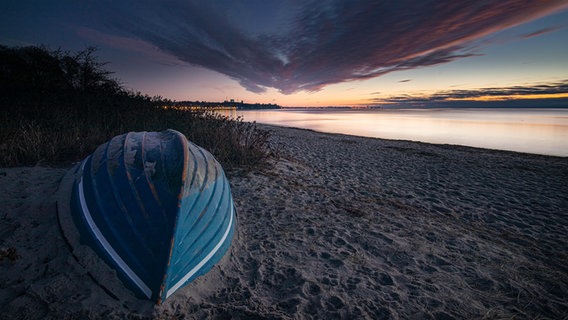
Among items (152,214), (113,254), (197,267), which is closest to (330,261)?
(197,267)

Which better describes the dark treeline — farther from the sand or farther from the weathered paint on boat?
the weathered paint on boat

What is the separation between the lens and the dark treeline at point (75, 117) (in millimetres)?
4805

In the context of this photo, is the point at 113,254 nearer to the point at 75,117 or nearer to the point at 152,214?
the point at 152,214

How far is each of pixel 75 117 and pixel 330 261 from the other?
26.1ft

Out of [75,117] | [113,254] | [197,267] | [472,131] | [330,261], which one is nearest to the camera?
[113,254]

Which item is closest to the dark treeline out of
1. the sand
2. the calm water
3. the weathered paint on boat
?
the sand

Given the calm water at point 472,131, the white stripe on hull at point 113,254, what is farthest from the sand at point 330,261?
the calm water at point 472,131

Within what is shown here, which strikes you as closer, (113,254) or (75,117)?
(113,254)

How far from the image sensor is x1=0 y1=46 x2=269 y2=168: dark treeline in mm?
4805

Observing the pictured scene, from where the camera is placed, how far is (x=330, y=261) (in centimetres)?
303

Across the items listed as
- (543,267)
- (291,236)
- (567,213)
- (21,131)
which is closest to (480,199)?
(567,213)

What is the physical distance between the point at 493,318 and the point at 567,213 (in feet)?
17.9

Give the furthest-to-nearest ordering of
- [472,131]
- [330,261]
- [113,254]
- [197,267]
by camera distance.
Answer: [472,131] < [330,261] < [197,267] < [113,254]

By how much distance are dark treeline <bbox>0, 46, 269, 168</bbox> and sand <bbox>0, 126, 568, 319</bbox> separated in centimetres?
100
